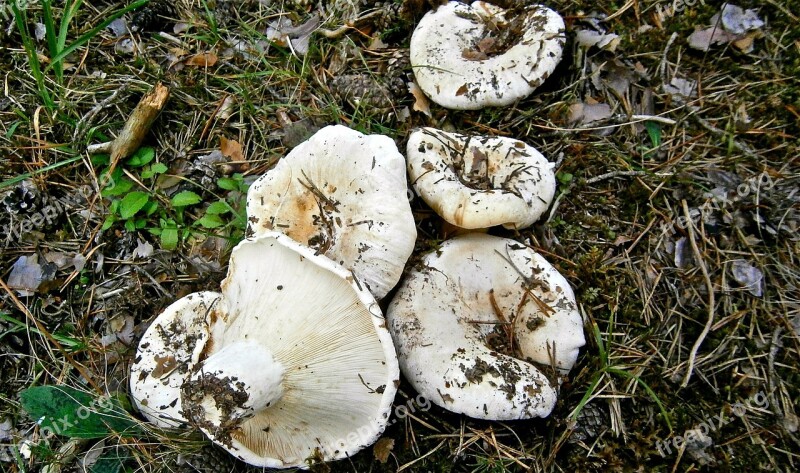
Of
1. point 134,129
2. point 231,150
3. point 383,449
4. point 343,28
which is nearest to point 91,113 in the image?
point 134,129

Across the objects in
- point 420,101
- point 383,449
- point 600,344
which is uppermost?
point 420,101

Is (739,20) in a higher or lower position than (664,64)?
higher

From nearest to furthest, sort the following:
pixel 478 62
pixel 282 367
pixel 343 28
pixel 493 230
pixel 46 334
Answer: pixel 282 367
pixel 46 334
pixel 493 230
pixel 478 62
pixel 343 28

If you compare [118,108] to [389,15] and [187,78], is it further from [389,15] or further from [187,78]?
[389,15]


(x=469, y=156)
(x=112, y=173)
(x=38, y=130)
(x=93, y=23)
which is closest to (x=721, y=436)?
(x=469, y=156)

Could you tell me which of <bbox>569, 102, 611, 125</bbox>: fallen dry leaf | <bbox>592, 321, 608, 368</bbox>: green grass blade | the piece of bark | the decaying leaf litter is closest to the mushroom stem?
the decaying leaf litter

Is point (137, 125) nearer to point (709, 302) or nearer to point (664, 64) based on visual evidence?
point (664, 64)
